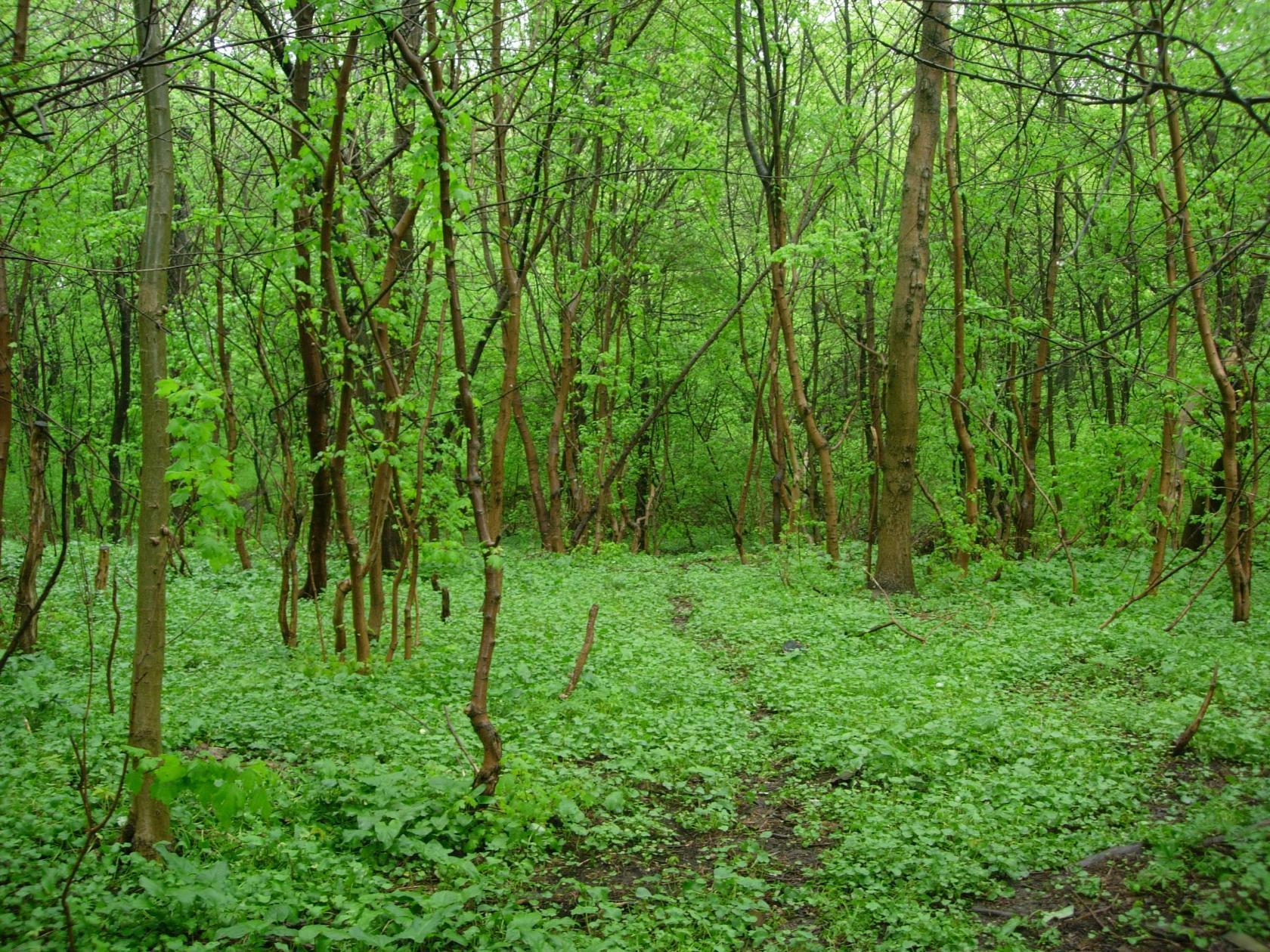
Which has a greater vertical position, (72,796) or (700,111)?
(700,111)

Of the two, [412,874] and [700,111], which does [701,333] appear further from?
[412,874]

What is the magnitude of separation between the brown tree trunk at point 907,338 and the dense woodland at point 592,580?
0.21ft

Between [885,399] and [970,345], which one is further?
[970,345]

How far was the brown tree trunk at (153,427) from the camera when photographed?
11.7 ft

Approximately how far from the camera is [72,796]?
4367mm

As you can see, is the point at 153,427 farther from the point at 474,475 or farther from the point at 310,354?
the point at 310,354

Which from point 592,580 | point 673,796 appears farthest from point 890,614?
point 592,580

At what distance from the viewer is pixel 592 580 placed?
578 inches

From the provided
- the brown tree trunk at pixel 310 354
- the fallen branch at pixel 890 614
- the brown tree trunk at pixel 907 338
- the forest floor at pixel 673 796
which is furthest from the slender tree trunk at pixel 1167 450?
the brown tree trunk at pixel 310 354

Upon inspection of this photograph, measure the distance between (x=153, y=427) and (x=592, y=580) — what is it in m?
11.3

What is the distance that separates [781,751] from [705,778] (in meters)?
0.76

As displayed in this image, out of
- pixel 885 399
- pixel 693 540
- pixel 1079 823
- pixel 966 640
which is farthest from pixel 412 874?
pixel 693 540

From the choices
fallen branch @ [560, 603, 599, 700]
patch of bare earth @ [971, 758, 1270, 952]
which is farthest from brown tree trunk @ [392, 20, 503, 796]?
patch of bare earth @ [971, 758, 1270, 952]

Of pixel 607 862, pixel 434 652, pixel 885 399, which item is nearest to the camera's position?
pixel 607 862
